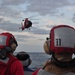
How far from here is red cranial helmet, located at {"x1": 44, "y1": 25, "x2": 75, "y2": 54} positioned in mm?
4062

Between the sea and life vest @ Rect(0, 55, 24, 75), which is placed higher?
life vest @ Rect(0, 55, 24, 75)

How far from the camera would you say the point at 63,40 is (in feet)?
13.4

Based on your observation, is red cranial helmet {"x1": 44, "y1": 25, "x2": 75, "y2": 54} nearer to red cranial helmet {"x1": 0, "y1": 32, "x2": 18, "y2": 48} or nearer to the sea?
the sea

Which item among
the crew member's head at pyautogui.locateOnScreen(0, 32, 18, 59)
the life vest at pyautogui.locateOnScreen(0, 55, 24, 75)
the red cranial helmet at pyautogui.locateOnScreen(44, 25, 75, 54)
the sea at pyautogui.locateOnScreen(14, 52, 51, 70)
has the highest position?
the red cranial helmet at pyautogui.locateOnScreen(44, 25, 75, 54)

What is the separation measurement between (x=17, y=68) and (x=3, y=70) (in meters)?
0.23

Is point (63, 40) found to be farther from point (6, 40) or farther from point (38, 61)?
point (38, 61)

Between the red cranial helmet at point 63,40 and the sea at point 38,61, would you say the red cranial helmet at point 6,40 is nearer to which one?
the sea at point 38,61

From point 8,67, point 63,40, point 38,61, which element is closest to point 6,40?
point 8,67

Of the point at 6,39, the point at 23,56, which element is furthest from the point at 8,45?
the point at 23,56

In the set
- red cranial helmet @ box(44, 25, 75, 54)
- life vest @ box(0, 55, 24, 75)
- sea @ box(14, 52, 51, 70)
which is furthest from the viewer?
sea @ box(14, 52, 51, 70)

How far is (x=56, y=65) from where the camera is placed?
4059 millimetres

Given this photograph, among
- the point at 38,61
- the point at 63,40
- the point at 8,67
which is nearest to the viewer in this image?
the point at 63,40

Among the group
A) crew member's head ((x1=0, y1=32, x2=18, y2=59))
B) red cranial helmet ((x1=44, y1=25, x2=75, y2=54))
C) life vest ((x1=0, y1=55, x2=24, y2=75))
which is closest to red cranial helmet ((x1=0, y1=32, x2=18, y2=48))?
crew member's head ((x1=0, y1=32, x2=18, y2=59))

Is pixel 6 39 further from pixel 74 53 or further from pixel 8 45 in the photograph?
pixel 74 53
